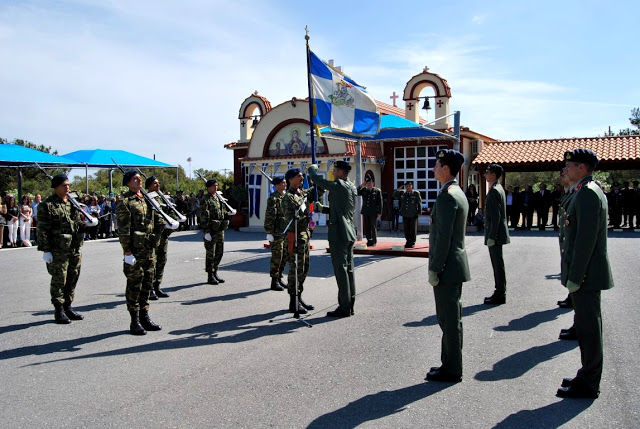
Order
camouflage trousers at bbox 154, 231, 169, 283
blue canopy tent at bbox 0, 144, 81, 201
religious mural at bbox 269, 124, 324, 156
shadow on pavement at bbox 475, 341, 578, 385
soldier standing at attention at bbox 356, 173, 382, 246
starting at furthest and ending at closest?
religious mural at bbox 269, 124, 324, 156 < blue canopy tent at bbox 0, 144, 81, 201 < soldier standing at attention at bbox 356, 173, 382, 246 < camouflage trousers at bbox 154, 231, 169, 283 < shadow on pavement at bbox 475, 341, 578, 385

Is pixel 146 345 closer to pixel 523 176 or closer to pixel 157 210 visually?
pixel 157 210

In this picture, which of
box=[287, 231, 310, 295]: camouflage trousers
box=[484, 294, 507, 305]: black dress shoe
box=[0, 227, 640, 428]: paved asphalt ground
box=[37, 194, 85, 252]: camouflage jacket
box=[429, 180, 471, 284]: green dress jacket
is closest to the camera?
box=[0, 227, 640, 428]: paved asphalt ground

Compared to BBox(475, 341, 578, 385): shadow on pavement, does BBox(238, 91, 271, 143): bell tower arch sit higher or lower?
higher

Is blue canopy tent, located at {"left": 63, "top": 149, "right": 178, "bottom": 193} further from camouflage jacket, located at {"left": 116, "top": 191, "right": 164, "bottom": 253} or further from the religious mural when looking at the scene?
camouflage jacket, located at {"left": 116, "top": 191, "right": 164, "bottom": 253}

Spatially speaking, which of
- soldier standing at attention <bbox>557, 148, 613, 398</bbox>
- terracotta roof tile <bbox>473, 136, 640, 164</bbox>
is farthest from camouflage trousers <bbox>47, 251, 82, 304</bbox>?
terracotta roof tile <bbox>473, 136, 640, 164</bbox>

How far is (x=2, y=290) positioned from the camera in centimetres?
944

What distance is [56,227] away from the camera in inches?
274

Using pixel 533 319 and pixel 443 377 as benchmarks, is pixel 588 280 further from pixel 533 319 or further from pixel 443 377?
pixel 533 319

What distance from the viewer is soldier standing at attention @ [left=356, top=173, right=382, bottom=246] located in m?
14.7

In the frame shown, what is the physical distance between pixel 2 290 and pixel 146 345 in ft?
16.7

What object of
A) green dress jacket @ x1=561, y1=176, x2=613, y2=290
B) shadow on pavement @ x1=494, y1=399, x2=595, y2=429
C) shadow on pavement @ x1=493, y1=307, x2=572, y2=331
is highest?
green dress jacket @ x1=561, y1=176, x2=613, y2=290

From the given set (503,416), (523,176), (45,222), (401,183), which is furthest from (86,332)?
(523,176)

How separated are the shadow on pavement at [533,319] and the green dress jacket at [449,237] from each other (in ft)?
7.00

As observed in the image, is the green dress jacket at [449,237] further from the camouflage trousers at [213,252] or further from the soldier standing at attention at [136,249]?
the camouflage trousers at [213,252]
